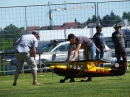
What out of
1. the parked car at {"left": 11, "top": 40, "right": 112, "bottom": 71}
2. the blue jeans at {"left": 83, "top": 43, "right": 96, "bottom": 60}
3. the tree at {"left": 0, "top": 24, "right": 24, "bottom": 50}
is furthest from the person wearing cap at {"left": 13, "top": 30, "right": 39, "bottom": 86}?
the tree at {"left": 0, "top": 24, "right": 24, "bottom": 50}

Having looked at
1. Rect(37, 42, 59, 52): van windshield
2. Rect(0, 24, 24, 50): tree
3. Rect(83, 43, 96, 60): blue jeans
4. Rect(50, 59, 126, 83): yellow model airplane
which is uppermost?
Rect(0, 24, 24, 50): tree

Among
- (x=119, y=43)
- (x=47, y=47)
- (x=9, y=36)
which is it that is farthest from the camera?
(x=47, y=47)

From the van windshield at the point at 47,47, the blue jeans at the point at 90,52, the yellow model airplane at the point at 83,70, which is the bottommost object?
the yellow model airplane at the point at 83,70

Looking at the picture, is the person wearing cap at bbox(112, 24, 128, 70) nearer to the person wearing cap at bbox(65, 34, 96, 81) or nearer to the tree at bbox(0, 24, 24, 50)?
the person wearing cap at bbox(65, 34, 96, 81)

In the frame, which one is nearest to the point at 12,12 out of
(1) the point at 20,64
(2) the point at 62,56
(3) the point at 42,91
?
(2) the point at 62,56

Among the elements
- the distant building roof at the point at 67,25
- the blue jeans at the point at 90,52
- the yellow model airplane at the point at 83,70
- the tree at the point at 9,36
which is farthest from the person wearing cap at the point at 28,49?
the distant building roof at the point at 67,25

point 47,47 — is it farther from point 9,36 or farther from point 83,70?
point 83,70

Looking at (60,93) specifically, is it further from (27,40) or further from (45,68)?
(45,68)

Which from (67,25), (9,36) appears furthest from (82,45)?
(9,36)

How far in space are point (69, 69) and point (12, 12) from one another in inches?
298

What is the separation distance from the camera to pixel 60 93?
12.1 meters

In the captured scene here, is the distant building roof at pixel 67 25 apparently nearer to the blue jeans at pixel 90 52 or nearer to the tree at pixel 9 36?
the tree at pixel 9 36

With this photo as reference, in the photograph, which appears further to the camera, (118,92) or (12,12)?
(12,12)

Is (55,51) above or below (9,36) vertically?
below
